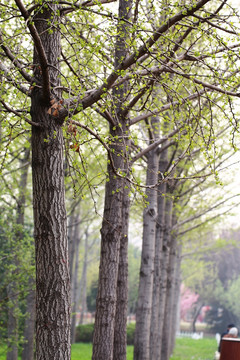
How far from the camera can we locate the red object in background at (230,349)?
5.82 metres

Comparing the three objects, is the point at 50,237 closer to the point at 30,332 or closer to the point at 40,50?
the point at 40,50

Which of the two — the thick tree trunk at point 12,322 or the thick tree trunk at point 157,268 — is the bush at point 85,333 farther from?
the thick tree trunk at point 157,268

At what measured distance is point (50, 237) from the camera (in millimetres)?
5074

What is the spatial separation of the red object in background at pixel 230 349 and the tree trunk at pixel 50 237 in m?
2.00

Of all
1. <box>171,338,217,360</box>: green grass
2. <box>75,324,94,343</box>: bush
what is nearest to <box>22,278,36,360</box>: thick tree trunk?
<box>171,338,217,360</box>: green grass

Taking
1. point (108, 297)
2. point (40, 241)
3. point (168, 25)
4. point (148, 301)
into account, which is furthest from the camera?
point (148, 301)

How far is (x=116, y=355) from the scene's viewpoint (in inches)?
301

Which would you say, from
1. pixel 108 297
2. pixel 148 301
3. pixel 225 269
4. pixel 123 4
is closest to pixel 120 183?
pixel 108 297

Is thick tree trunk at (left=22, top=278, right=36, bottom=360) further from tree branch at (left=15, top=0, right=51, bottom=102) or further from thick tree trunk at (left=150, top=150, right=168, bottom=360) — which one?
tree branch at (left=15, top=0, right=51, bottom=102)

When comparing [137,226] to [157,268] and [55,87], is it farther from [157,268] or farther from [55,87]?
[55,87]

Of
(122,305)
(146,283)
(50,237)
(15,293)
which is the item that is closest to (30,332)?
(15,293)

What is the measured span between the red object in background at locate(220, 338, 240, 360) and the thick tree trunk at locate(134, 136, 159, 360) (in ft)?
11.6

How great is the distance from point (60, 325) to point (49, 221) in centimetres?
102

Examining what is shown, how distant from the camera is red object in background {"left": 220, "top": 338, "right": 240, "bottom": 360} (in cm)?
582
